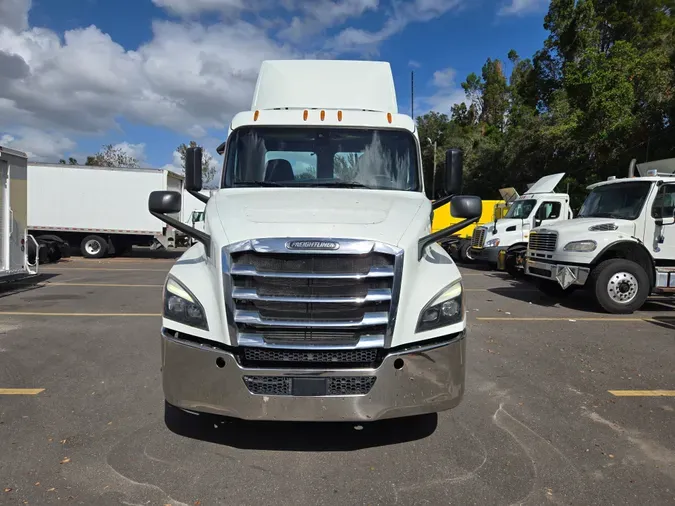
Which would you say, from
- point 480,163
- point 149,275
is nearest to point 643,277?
point 149,275

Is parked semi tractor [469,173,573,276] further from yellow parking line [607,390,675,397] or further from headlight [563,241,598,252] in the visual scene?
yellow parking line [607,390,675,397]

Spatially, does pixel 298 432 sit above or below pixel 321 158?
below

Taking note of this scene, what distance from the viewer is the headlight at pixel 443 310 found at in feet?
10.8

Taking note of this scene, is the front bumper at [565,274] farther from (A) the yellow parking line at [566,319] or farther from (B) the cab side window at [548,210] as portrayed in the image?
(B) the cab side window at [548,210]

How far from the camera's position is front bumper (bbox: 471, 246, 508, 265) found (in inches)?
634

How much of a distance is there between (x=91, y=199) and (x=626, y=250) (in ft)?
56.3

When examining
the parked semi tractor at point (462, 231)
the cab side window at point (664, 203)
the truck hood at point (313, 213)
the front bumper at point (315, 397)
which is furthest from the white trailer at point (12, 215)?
the parked semi tractor at point (462, 231)

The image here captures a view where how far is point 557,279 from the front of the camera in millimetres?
9367

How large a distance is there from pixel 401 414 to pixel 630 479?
1.55 m

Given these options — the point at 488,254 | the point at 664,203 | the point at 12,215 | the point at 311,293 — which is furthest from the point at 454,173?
the point at 488,254

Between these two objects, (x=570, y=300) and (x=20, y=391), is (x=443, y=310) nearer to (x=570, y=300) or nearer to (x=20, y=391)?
(x=20, y=391)

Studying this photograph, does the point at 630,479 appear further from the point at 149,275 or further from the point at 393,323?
the point at 149,275

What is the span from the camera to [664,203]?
919cm

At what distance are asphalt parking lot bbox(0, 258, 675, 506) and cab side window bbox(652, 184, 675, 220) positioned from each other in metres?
3.77
